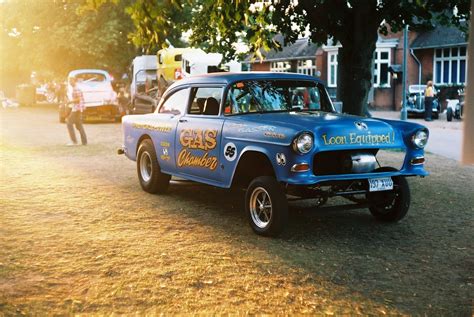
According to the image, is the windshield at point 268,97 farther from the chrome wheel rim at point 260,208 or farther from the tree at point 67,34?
the tree at point 67,34

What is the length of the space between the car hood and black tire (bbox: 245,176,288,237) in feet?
1.62

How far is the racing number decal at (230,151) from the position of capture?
748 cm

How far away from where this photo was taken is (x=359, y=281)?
18.0ft

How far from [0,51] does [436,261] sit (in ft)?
162

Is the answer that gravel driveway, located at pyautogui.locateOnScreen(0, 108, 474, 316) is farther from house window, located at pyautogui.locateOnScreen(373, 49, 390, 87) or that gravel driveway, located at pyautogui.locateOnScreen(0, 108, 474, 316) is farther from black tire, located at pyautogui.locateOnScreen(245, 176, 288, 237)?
house window, located at pyautogui.locateOnScreen(373, 49, 390, 87)

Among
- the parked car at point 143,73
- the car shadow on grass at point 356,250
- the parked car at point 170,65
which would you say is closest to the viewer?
the car shadow on grass at point 356,250

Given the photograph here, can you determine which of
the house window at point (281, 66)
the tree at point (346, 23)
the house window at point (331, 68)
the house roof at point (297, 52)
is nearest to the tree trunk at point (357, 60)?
the tree at point (346, 23)

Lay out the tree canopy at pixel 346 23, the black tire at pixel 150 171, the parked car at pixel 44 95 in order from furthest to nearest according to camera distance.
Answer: the parked car at pixel 44 95 < the tree canopy at pixel 346 23 < the black tire at pixel 150 171

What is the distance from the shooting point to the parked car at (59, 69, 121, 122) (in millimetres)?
28125

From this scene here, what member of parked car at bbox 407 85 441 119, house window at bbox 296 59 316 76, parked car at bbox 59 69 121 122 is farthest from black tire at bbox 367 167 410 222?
house window at bbox 296 59 316 76

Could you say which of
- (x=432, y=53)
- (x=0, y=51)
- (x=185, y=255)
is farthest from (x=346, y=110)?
(x=0, y=51)

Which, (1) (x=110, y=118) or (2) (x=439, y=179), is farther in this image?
(1) (x=110, y=118)

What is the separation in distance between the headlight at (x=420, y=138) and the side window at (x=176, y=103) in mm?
3161

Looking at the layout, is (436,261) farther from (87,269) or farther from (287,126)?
(87,269)
